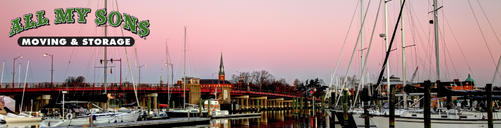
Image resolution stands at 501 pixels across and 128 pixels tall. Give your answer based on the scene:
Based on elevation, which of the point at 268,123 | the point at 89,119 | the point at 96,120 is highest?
the point at 89,119

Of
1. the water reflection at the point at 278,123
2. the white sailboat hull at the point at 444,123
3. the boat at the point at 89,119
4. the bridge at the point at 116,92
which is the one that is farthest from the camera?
the bridge at the point at 116,92

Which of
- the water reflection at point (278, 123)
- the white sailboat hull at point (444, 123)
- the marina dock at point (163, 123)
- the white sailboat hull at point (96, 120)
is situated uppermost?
the white sailboat hull at point (444, 123)

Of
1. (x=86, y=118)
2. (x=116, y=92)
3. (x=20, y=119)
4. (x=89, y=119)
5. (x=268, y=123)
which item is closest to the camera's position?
(x=89, y=119)

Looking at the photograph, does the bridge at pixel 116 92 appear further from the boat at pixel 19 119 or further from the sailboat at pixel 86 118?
the boat at pixel 19 119

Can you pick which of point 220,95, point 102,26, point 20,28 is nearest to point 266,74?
point 220,95

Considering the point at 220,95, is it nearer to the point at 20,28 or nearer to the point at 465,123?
the point at 20,28

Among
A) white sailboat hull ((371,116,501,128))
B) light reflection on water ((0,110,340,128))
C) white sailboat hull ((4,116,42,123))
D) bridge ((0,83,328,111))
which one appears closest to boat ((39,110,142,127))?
white sailboat hull ((4,116,42,123))

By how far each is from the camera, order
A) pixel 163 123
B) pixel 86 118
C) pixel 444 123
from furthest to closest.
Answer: pixel 163 123 < pixel 86 118 < pixel 444 123

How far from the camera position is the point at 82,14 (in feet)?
114

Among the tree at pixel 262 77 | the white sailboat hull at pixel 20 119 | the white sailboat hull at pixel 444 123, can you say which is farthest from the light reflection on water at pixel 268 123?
the tree at pixel 262 77

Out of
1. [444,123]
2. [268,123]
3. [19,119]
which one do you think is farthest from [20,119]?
[444,123]

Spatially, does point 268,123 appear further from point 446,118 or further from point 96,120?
point 446,118

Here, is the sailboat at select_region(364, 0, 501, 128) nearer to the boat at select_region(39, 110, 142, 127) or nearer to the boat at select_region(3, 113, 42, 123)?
the boat at select_region(39, 110, 142, 127)

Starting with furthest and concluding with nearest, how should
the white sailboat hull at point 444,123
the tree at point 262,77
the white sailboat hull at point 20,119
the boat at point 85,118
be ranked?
the tree at point 262,77, the white sailboat hull at point 20,119, the boat at point 85,118, the white sailboat hull at point 444,123
